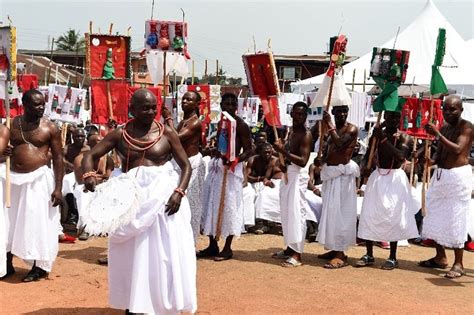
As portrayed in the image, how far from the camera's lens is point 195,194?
7.31 m

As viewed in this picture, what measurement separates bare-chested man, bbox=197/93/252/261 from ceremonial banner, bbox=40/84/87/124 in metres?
4.82

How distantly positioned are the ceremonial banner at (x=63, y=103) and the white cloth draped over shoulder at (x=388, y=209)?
643cm

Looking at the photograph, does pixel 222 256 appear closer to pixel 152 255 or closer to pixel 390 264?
pixel 390 264

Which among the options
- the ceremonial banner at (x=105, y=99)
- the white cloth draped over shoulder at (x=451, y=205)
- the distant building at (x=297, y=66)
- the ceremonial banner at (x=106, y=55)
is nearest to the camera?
the white cloth draped over shoulder at (x=451, y=205)

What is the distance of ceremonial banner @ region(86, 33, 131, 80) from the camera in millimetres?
7590

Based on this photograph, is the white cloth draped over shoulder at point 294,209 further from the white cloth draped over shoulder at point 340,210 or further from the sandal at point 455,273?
the sandal at point 455,273

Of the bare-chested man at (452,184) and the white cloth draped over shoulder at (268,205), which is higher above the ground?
the bare-chested man at (452,184)

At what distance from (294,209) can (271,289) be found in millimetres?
1426

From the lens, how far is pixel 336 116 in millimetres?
7098

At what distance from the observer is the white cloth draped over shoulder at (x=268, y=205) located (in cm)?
967

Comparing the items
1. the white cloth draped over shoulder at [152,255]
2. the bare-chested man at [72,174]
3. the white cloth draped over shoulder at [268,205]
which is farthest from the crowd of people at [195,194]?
the white cloth draped over shoulder at [268,205]

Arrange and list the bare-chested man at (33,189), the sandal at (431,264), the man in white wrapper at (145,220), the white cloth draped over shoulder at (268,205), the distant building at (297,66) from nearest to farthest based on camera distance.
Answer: the man in white wrapper at (145,220), the bare-chested man at (33,189), the sandal at (431,264), the white cloth draped over shoulder at (268,205), the distant building at (297,66)

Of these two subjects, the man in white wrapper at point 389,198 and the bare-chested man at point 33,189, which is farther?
the man in white wrapper at point 389,198

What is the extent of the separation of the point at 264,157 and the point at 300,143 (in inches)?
127
